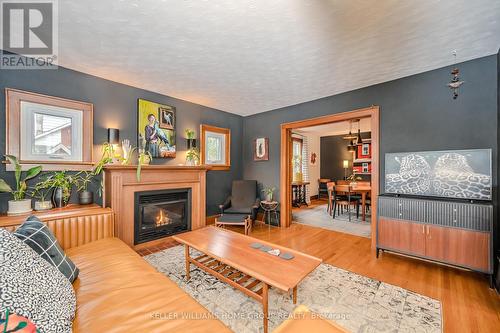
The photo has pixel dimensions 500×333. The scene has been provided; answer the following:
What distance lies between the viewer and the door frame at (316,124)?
3104 millimetres

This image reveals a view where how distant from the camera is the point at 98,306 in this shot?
3.88 ft

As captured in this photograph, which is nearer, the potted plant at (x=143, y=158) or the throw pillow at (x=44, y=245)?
the throw pillow at (x=44, y=245)

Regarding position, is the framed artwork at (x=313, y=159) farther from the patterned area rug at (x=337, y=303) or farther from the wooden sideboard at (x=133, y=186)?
the patterned area rug at (x=337, y=303)

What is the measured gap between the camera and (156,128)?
3586 mm

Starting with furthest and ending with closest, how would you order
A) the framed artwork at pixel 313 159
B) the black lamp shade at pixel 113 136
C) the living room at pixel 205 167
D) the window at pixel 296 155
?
the framed artwork at pixel 313 159 < the window at pixel 296 155 < the black lamp shade at pixel 113 136 < the living room at pixel 205 167

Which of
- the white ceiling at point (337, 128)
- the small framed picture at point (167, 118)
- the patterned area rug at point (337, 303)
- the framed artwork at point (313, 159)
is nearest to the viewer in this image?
the patterned area rug at point (337, 303)

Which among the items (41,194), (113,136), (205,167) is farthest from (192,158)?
(41,194)

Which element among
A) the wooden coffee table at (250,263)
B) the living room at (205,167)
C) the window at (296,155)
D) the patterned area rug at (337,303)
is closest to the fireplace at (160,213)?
the living room at (205,167)

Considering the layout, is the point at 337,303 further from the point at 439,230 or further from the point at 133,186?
the point at 133,186

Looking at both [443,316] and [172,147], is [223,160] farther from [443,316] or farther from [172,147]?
[443,316]

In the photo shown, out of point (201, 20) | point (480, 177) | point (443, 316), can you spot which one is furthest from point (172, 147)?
point (480, 177)

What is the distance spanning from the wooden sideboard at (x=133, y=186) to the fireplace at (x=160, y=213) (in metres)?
0.09

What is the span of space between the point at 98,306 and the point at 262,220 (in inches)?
149

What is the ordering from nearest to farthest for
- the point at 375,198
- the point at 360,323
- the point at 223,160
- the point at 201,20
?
the point at 360,323, the point at 201,20, the point at 375,198, the point at 223,160
